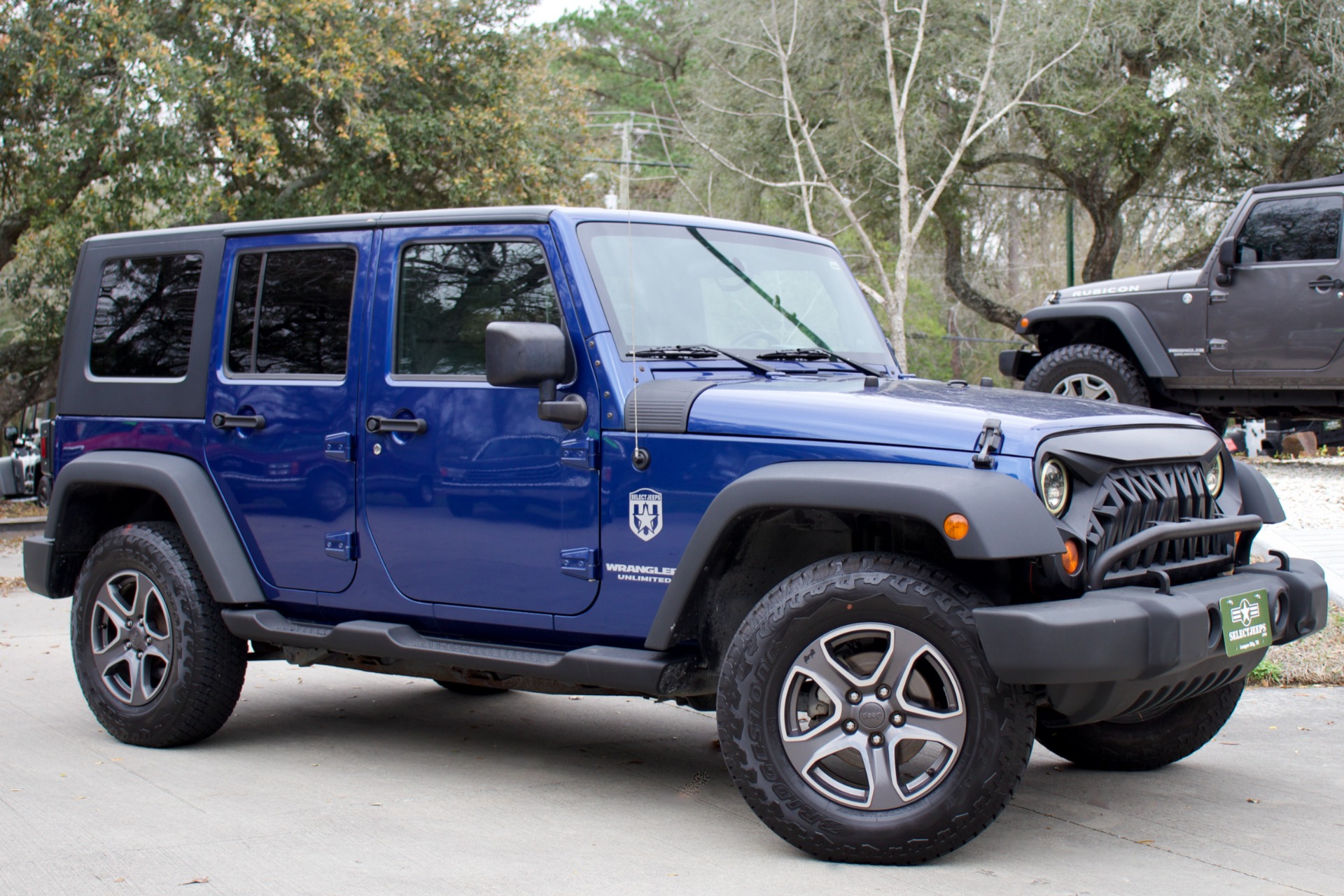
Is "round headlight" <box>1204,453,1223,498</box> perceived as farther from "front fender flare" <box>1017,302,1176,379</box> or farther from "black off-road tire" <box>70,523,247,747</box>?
"front fender flare" <box>1017,302,1176,379</box>

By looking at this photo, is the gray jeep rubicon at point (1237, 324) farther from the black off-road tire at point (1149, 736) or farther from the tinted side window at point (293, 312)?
the tinted side window at point (293, 312)

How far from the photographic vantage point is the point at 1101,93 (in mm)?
19938

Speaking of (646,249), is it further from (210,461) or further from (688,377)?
(210,461)

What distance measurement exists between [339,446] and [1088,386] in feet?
26.3

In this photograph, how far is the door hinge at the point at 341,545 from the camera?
4977mm

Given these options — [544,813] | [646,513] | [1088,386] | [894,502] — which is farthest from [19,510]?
[894,502]

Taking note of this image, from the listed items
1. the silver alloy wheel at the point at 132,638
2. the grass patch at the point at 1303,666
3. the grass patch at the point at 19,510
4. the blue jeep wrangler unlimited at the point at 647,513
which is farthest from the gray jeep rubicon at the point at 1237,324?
the grass patch at the point at 19,510

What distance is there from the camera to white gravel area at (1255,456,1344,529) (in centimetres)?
981

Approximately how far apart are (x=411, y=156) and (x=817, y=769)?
14.1 metres

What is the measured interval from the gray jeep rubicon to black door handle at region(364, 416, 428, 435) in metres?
6.91

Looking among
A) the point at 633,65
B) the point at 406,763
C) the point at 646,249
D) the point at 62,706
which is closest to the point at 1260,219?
the point at 646,249

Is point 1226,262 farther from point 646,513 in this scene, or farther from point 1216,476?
point 646,513

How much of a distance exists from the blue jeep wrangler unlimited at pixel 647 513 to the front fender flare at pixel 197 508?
0.05 feet

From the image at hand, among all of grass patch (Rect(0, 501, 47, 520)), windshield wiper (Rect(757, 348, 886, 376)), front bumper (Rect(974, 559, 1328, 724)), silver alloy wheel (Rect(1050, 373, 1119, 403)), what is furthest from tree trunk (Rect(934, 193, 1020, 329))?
front bumper (Rect(974, 559, 1328, 724))
